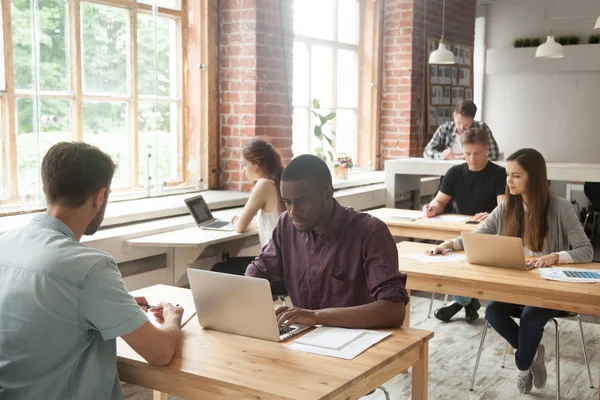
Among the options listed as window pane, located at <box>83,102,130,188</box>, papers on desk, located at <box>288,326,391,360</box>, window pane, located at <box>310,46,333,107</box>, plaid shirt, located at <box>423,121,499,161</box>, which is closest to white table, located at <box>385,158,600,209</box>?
plaid shirt, located at <box>423,121,499,161</box>

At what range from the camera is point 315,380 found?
191 centimetres

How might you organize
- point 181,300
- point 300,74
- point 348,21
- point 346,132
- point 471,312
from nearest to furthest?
1. point 181,300
2. point 471,312
3. point 300,74
4. point 348,21
5. point 346,132

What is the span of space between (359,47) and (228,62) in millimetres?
2373

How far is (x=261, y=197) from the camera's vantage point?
171 inches

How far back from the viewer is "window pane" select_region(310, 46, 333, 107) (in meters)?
6.77

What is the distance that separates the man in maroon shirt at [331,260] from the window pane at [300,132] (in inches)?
154

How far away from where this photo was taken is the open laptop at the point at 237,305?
2.15 m

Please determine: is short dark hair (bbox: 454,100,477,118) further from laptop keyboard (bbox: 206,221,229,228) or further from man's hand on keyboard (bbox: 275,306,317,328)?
man's hand on keyboard (bbox: 275,306,317,328)

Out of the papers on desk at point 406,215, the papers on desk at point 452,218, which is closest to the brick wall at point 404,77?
the papers on desk at point 406,215

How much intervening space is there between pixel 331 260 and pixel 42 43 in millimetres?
2701

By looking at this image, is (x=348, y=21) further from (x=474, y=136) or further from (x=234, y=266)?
(x=234, y=266)

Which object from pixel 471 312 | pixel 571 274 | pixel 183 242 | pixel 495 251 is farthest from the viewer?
pixel 471 312

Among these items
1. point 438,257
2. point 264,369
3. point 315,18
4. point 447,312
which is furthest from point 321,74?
point 264,369

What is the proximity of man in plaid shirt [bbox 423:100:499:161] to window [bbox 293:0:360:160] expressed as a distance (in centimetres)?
104
